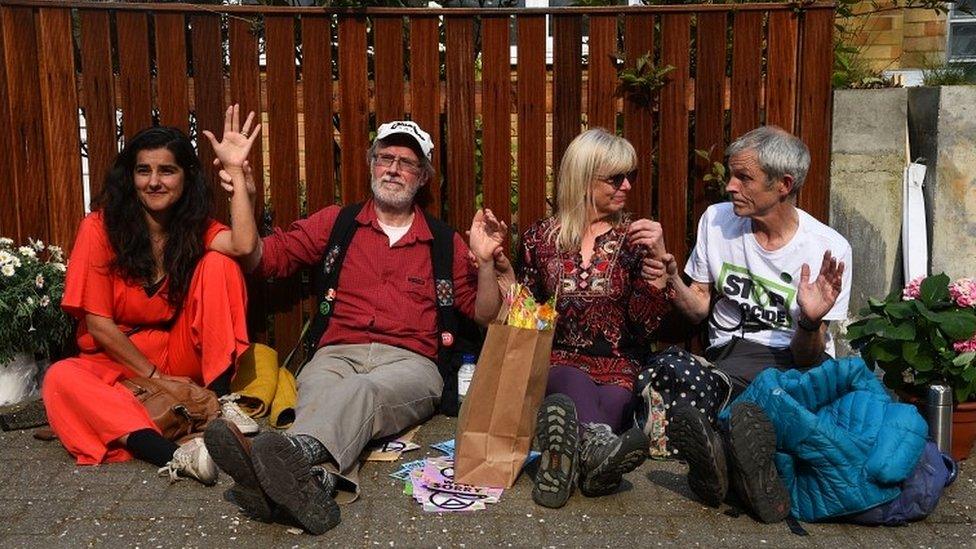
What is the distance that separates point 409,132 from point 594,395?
5.30 feet

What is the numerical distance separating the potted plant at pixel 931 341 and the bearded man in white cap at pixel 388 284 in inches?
68.4

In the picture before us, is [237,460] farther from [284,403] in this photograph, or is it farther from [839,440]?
[839,440]

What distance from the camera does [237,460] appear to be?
3602 mm

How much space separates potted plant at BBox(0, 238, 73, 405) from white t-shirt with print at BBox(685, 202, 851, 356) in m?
3.23

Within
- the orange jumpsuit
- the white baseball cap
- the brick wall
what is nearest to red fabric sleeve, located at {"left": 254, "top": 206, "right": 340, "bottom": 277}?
the orange jumpsuit

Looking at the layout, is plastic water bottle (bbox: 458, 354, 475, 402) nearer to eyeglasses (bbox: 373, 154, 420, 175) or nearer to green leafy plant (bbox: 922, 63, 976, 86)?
eyeglasses (bbox: 373, 154, 420, 175)

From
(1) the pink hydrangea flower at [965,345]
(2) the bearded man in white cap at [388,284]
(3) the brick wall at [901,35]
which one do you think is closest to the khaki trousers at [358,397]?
(2) the bearded man in white cap at [388,284]

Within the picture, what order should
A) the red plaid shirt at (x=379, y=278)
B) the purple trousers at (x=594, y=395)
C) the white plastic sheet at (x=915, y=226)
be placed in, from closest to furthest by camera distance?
the purple trousers at (x=594, y=395), the red plaid shirt at (x=379, y=278), the white plastic sheet at (x=915, y=226)

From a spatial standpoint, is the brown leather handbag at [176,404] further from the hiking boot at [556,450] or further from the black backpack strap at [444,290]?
the hiking boot at [556,450]

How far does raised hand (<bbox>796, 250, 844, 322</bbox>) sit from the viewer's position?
14.4 feet

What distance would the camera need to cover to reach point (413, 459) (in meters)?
4.58

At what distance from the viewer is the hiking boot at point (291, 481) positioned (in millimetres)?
3602

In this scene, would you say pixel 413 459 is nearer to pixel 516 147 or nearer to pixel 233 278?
pixel 233 278

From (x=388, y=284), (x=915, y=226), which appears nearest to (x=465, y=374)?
(x=388, y=284)
